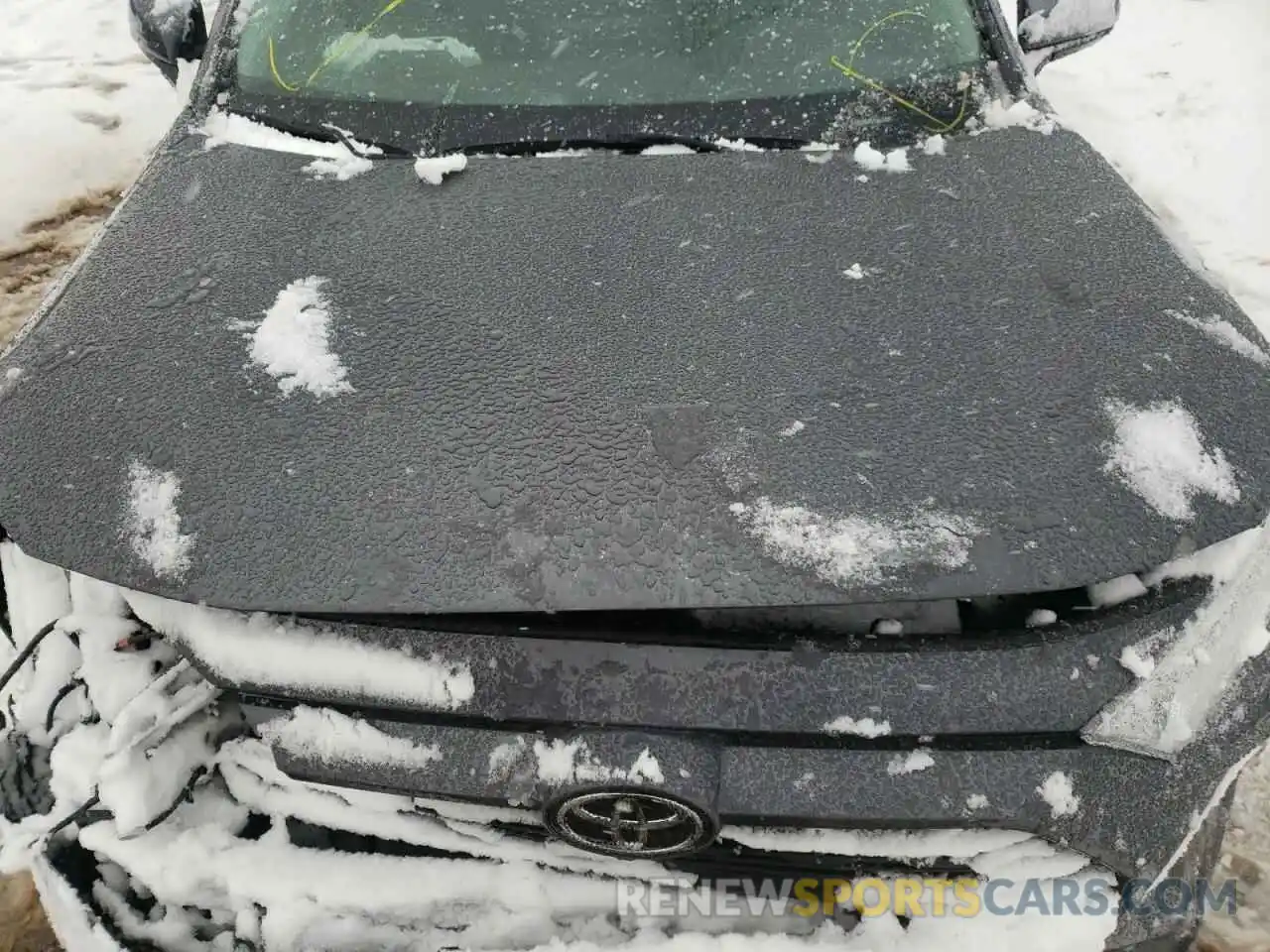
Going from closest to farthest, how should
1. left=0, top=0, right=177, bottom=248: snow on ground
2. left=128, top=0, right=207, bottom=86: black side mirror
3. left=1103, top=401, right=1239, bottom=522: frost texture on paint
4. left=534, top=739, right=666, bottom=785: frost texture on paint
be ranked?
left=534, top=739, right=666, bottom=785: frost texture on paint
left=1103, top=401, right=1239, bottom=522: frost texture on paint
left=128, top=0, right=207, bottom=86: black side mirror
left=0, top=0, right=177, bottom=248: snow on ground

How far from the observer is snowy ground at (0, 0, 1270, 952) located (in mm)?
3938

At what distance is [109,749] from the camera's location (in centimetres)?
141

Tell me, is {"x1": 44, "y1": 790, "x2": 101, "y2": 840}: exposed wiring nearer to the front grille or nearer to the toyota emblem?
the front grille

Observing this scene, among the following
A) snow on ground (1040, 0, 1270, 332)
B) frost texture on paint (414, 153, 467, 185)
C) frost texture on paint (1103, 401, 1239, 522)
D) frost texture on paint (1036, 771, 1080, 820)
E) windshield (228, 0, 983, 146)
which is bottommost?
snow on ground (1040, 0, 1270, 332)

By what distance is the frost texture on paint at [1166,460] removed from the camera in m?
1.33

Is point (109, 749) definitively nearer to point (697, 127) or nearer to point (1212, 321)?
point (697, 127)

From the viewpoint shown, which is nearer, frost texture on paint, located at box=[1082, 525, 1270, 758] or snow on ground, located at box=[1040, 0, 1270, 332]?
frost texture on paint, located at box=[1082, 525, 1270, 758]

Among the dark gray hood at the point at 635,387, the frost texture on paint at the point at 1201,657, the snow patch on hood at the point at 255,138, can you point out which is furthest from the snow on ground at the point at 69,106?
the frost texture on paint at the point at 1201,657

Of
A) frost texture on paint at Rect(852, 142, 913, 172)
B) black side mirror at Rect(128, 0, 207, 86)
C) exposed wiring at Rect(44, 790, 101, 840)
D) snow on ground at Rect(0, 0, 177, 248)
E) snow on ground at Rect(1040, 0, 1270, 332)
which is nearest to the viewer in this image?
exposed wiring at Rect(44, 790, 101, 840)

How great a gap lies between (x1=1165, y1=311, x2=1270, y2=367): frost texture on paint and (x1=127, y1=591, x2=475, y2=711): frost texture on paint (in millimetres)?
1265

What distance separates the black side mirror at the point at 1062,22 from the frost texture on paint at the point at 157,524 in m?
2.19

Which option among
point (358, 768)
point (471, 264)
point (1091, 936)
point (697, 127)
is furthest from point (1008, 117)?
point (358, 768)

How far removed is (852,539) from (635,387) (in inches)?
15.3

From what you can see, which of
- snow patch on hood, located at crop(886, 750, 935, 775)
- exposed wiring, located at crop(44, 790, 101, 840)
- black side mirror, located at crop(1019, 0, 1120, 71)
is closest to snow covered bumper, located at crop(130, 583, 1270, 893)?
snow patch on hood, located at crop(886, 750, 935, 775)
